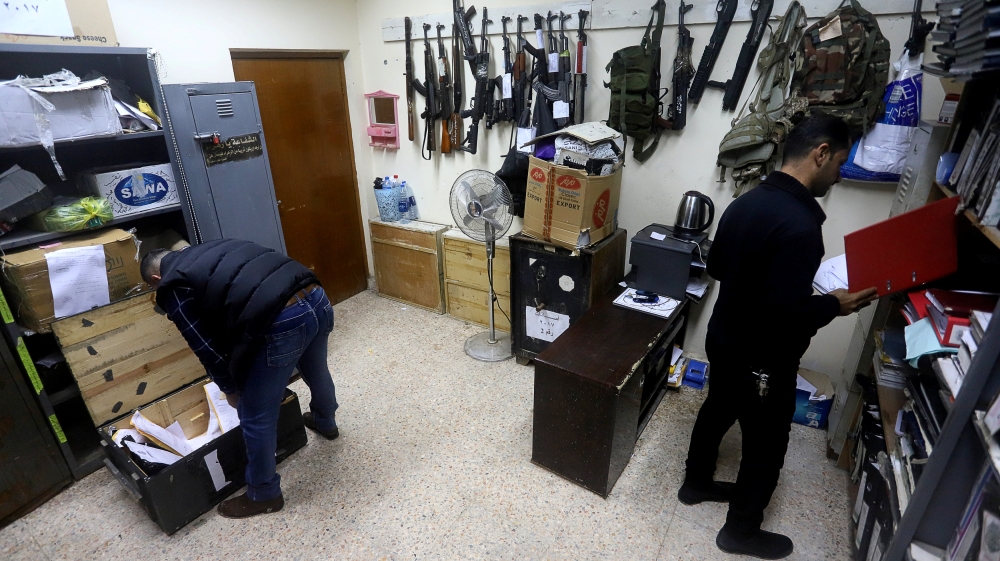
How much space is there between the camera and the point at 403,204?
3.94 meters

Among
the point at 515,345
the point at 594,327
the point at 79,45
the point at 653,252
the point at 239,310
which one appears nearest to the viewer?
the point at 239,310

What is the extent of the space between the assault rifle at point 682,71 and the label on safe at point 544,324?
1.29 m

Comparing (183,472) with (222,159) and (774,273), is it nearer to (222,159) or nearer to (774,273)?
(222,159)

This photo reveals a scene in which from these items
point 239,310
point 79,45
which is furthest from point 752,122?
point 79,45

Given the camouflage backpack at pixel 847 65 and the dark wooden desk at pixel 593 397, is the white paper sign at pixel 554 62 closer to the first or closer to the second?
the camouflage backpack at pixel 847 65

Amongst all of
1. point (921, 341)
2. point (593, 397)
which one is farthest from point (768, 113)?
point (593, 397)

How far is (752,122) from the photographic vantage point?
2.45 meters

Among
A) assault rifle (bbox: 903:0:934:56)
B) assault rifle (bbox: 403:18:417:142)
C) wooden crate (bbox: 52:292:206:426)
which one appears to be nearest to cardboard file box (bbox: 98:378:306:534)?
wooden crate (bbox: 52:292:206:426)

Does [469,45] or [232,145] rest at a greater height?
[469,45]

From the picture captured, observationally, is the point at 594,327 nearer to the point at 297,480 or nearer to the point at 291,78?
the point at 297,480

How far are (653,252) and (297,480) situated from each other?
6.90 feet

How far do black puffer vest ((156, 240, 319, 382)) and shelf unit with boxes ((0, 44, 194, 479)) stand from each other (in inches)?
29.7

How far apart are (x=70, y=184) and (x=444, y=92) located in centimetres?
219

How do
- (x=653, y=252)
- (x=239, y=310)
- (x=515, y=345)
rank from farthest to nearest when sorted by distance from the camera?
(x=515, y=345) → (x=653, y=252) → (x=239, y=310)
